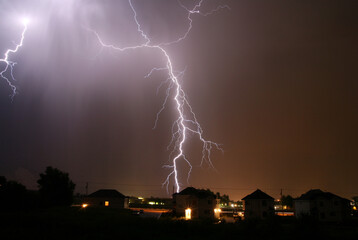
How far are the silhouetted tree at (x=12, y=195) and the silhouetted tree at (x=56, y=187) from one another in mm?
6664

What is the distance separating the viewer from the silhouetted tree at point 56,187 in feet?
127

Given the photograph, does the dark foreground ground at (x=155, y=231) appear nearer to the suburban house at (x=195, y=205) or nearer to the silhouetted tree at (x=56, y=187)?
the suburban house at (x=195, y=205)

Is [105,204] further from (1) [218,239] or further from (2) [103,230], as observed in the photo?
(1) [218,239]

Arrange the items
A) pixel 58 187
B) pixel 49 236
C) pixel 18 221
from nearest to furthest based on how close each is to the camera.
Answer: pixel 49 236 < pixel 18 221 < pixel 58 187

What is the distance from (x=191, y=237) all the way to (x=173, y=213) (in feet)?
56.0

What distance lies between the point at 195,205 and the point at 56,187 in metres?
18.8

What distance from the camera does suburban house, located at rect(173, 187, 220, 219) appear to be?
3522 cm

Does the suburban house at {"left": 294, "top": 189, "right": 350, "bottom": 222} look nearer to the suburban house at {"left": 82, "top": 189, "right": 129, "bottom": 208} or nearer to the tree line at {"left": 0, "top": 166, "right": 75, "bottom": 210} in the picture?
the suburban house at {"left": 82, "top": 189, "right": 129, "bottom": 208}

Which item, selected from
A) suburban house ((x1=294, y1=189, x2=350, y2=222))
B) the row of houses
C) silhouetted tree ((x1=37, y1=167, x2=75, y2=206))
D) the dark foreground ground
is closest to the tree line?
silhouetted tree ((x1=37, y1=167, x2=75, y2=206))

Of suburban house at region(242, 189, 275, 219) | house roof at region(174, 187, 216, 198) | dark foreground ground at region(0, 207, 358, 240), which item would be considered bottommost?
dark foreground ground at region(0, 207, 358, 240)

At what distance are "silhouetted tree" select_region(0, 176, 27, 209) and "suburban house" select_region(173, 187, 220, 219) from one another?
16894mm

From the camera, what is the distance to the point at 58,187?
1559 inches

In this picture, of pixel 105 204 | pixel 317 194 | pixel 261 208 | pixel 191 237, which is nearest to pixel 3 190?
pixel 105 204

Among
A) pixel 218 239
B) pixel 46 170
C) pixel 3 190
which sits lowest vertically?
pixel 218 239
